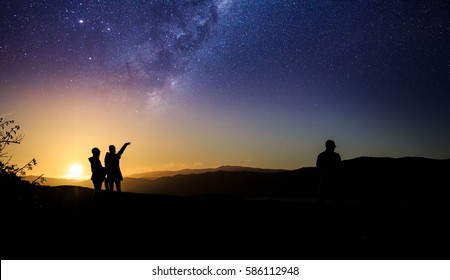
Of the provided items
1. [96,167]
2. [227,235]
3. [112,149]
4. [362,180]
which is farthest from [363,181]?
[227,235]

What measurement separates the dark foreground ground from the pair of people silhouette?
5.11 feet

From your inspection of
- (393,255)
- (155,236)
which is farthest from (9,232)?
(393,255)

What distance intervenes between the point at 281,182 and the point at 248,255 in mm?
69581

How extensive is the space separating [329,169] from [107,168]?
7143mm

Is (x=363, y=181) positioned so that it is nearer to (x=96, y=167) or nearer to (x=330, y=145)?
(x=330, y=145)

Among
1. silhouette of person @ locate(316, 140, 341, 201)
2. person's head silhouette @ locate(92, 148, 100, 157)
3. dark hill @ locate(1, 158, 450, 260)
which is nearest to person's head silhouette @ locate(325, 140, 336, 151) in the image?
silhouette of person @ locate(316, 140, 341, 201)

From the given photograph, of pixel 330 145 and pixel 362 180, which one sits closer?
pixel 330 145

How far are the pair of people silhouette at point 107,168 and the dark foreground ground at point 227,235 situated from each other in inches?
61.4

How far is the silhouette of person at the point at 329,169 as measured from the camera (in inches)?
315

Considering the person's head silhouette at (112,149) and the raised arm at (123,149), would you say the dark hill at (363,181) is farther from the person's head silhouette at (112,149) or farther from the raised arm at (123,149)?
the person's head silhouette at (112,149)

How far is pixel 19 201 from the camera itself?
8258mm

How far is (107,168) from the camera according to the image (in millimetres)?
11031
